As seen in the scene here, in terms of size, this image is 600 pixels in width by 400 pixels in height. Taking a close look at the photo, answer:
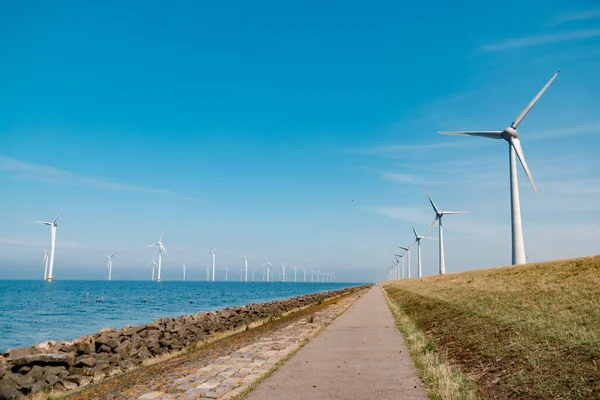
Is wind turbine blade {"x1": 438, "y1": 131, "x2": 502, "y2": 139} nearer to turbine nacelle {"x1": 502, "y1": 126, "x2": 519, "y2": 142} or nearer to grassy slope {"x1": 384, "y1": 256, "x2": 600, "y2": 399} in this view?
turbine nacelle {"x1": 502, "y1": 126, "x2": 519, "y2": 142}

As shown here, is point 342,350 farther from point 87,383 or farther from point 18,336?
point 18,336

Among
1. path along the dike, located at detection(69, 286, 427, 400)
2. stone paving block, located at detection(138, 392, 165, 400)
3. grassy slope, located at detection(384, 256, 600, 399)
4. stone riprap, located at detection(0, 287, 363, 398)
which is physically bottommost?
stone riprap, located at detection(0, 287, 363, 398)

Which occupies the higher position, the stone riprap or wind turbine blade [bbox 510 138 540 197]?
wind turbine blade [bbox 510 138 540 197]

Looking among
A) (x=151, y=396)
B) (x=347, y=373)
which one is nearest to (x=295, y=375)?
(x=347, y=373)

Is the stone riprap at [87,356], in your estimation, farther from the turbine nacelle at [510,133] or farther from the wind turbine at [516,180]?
the turbine nacelle at [510,133]

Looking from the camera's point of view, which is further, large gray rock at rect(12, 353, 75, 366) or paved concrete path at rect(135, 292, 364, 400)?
large gray rock at rect(12, 353, 75, 366)

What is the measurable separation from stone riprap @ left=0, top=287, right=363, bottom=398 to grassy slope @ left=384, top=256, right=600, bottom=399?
43.1ft

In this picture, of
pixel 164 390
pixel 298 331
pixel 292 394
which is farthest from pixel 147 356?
pixel 292 394

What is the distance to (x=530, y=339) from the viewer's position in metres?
13.7

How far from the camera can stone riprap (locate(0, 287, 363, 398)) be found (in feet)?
52.3

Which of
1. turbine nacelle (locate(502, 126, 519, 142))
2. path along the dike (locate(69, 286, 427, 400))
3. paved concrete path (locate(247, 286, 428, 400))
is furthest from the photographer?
turbine nacelle (locate(502, 126, 519, 142))

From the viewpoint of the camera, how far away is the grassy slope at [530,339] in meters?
10.2

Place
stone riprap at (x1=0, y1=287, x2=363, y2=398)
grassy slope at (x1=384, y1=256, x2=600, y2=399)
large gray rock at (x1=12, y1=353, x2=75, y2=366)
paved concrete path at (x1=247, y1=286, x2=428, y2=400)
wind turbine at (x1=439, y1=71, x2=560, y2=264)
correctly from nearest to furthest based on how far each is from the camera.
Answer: grassy slope at (x1=384, y1=256, x2=600, y2=399), paved concrete path at (x1=247, y1=286, x2=428, y2=400), stone riprap at (x1=0, y1=287, x2=363, y2=398), large gray rock at (x1=12, y1=353, x2=75, y2=366), wind turbine at (x1=439, y1=71, x2=560, y2=264)

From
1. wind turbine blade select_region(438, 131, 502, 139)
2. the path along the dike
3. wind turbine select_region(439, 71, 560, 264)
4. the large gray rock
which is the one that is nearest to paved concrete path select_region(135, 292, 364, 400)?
the path along the dike
